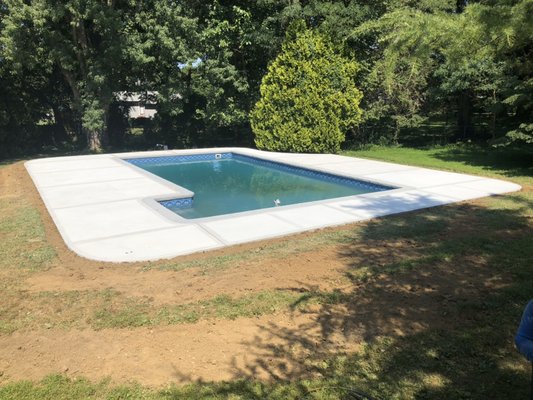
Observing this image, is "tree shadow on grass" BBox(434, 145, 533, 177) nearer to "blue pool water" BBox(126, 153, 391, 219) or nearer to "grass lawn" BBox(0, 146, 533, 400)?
"blue pool water" BBox(126, 153, 391, 219)

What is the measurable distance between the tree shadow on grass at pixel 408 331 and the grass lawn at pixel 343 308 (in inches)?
0.5

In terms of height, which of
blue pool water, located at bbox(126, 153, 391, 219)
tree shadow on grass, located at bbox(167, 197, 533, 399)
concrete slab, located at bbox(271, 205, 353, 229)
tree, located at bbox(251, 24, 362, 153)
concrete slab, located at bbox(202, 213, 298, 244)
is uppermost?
tree, located at bbox(251, 24, 362, 153)

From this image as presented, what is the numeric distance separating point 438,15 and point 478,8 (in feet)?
1.05

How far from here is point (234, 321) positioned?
4.20 metres

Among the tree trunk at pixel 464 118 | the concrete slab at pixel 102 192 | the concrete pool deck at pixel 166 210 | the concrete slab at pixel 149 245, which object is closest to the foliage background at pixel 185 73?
the tree trunk at pixel 464 118

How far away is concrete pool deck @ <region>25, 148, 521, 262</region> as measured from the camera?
6.55 m

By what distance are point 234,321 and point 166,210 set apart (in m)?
4.58

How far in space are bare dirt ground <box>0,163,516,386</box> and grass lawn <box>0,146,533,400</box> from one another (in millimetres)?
24

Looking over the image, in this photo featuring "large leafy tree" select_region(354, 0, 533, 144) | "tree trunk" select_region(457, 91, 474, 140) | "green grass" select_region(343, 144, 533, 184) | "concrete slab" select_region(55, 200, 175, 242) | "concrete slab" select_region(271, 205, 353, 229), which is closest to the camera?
"large leafy tree" select_region(354, 0, 533, 144)

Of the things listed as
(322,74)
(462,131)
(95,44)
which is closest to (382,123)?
(462,131)

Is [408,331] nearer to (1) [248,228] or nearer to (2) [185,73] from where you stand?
(1) [248,228]

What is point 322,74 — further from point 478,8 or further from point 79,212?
point 478,8

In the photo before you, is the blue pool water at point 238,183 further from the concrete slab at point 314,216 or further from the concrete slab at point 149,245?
the concrete slab at point 149,245

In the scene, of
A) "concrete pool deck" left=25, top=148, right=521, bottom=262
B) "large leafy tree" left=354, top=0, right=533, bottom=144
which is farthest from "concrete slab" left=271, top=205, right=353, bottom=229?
"large leafy tree" left=354, top=0, right=533, bottom=144
